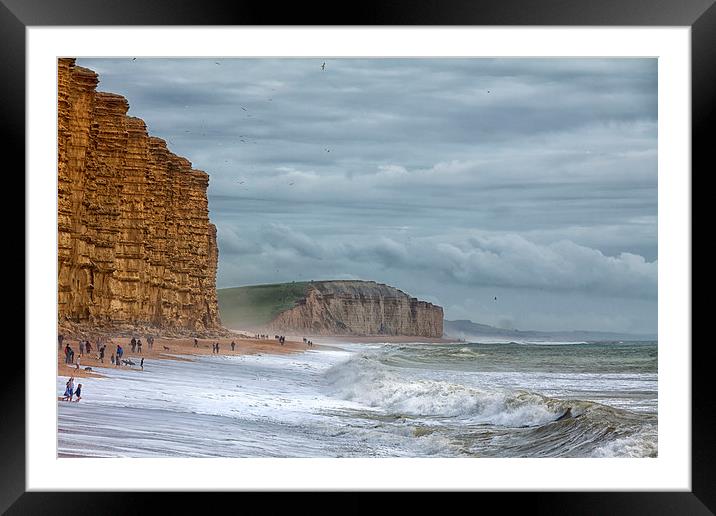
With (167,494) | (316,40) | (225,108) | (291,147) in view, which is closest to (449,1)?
(316,40)

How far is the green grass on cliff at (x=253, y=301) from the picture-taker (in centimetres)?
1962

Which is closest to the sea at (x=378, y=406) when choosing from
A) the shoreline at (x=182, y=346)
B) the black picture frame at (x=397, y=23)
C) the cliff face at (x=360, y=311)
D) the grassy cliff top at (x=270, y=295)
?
the shoreline at (x=182, y=346)

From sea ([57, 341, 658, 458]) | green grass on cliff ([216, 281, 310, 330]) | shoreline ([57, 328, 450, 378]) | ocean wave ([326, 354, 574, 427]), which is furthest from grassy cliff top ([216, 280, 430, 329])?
ocean wave ([326, 354, 574, 427])

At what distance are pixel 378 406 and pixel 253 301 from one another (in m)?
→ 6.40

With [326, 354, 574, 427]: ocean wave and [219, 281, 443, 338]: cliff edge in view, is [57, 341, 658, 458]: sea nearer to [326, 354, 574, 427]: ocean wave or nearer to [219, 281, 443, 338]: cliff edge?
[326, 354, 574, 427]: ocean wave

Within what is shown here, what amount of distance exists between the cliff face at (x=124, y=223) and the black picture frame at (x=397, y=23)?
6422 mm

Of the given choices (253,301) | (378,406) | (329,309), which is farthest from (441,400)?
(329,309)

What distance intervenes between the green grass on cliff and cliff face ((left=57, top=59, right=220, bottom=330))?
23.5 inches

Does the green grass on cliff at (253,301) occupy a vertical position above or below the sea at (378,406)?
above

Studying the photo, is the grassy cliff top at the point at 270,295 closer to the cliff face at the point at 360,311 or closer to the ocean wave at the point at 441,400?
the cliff face at the point at 360,311

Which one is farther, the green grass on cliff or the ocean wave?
the green grass on cliff

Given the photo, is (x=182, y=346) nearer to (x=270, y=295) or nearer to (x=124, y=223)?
(x=270, y=295)

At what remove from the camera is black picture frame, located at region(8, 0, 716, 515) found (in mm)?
4086

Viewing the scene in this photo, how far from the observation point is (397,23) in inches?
160
